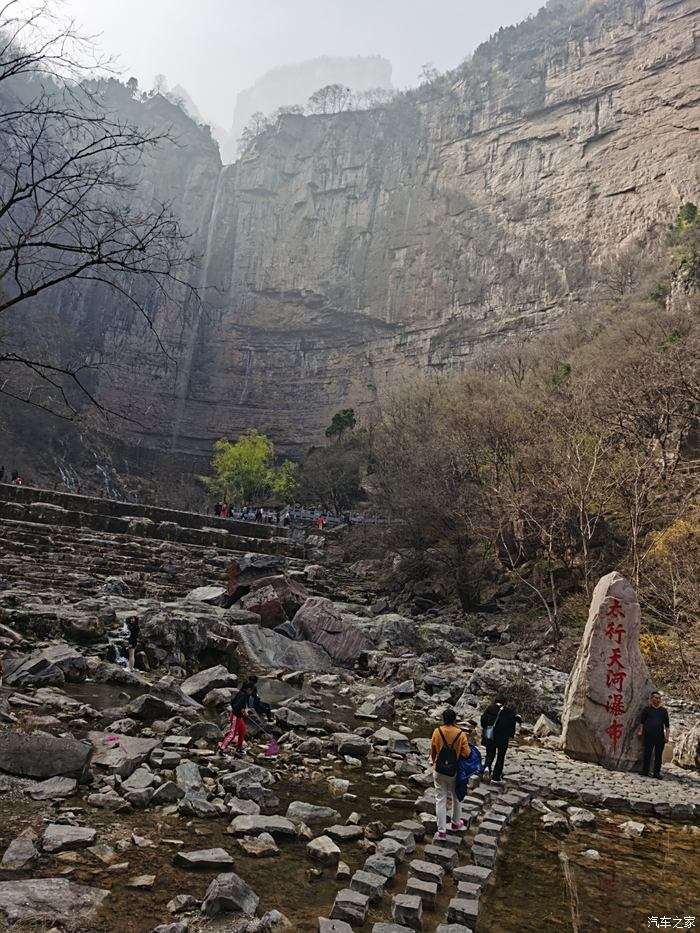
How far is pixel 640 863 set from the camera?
4.86 m

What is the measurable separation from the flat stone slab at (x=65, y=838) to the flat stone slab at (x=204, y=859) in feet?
1.93

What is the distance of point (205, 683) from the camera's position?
29.5ft

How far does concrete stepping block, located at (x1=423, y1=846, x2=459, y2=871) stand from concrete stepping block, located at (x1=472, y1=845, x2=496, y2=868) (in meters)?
0.17

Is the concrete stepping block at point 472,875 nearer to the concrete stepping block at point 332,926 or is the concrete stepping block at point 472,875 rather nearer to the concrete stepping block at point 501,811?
the concrete stepping block at point 332,926

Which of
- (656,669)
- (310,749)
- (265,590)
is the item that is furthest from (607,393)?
(310,749)

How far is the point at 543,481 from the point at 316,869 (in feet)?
50.4

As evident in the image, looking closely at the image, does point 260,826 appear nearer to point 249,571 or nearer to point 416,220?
point 249,571

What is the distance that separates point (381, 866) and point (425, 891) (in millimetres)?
392

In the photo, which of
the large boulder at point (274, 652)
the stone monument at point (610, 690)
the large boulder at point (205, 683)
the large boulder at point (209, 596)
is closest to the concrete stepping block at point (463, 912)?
the stone monument at point (610, 690)

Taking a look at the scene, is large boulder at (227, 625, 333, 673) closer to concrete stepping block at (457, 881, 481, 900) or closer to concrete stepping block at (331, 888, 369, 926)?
concrete stepping block at (457, 881, 481, 900)

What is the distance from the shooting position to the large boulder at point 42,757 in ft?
16.1

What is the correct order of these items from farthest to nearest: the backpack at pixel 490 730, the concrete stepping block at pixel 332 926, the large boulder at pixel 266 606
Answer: the large boulder at pixel 266 606 → the backpack at pixel 490 730 → the concrete stepping block at pixel 332 926

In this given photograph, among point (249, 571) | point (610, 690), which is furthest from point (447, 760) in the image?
point (249, 571)

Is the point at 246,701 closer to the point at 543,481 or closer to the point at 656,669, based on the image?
the point at 656,669
